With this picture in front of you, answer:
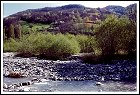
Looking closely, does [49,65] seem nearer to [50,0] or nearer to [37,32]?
[37,32]

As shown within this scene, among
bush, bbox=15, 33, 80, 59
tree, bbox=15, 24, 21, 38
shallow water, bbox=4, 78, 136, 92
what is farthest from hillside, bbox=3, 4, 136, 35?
shallow water, bbox=4, 78, 136, 92

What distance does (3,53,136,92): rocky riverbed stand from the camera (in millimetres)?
6540

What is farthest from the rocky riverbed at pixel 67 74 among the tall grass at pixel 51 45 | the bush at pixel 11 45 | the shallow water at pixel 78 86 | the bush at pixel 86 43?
the tall grass at pixel 51 45

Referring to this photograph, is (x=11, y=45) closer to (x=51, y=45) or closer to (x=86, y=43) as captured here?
(x=51, y=45)

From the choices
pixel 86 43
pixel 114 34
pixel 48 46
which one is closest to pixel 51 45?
pixel 48 46

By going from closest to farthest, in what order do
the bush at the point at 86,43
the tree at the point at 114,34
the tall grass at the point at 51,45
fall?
the tree at the point at 114,34 → the bush at the point at 86,43 → the tall grass at the point at 51,45

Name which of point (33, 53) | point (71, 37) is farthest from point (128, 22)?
point (33, 53)

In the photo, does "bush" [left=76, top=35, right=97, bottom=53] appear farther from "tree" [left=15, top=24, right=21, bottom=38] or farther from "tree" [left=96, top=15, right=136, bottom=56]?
"tree" [left=15, top=24, right=21, bottom=38]

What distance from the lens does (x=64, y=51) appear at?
10.1 metres

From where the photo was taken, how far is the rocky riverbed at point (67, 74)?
654 centimetres

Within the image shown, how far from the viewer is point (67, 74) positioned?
7.57m

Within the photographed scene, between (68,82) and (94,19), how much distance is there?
1953 mm

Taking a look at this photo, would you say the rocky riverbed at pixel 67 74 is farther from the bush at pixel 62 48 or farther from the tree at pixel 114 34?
the bush at pixel 62 48

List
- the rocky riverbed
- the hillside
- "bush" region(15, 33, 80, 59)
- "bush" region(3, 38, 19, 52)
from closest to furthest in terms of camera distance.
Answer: the rocky riverbed, the hillside, "bush" region(3, 38, 19, 52), "bush" region(15, 33, 80, 59)
